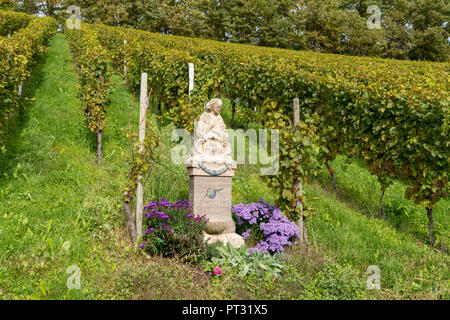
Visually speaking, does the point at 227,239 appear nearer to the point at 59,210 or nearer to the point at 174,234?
the point at 174,234

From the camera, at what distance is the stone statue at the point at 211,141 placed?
487cm

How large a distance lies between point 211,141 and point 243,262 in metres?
1.86

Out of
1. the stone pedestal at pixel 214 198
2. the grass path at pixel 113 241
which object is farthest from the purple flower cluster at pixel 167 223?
the grass path at pixel 113 241

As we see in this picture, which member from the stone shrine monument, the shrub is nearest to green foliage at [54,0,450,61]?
the stone shrine monument

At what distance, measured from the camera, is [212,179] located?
4.84m

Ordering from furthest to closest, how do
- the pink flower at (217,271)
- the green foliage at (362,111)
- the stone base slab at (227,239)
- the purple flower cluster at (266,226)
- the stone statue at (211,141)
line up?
the green foliage at (362,111) → the stone statue at (211,141) → the stone base slab at (227,239) → the purple flower cluster at (266,226) → the pink flower at (217,271)

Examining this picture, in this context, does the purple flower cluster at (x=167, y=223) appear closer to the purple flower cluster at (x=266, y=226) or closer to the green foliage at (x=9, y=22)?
the purple flower cluster at (x=266, y=226)

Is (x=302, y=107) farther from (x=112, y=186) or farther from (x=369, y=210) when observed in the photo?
(x=112, y=186)

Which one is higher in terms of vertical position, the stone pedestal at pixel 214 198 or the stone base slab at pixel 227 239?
the stone pedestal at pixel 214 198

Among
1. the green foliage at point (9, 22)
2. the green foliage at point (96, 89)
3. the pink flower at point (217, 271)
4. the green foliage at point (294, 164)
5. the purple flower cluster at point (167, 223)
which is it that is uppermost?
the green foliage at point (9, 22)

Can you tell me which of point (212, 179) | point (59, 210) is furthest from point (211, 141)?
→ point (59, 210)

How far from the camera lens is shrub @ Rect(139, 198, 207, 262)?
4223 millimetres

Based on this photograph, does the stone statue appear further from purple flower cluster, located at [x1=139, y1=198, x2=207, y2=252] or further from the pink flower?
the pink flower

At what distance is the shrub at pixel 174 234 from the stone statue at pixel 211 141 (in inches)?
33.2
